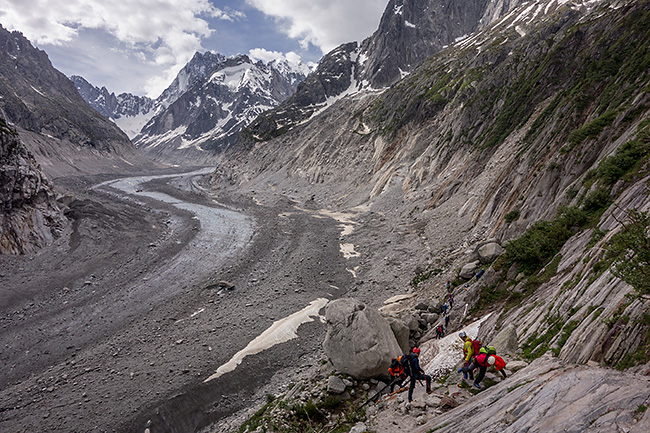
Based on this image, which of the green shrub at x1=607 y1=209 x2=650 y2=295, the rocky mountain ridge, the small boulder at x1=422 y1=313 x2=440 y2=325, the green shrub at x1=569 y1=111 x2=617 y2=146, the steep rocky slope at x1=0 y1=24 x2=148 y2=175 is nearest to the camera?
the green shrub at x1=607 y1=209 x2=650 y2=295

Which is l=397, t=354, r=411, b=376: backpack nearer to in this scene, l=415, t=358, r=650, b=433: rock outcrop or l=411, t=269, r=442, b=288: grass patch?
l=415, t=358, r=650, b=433: rock outcrop

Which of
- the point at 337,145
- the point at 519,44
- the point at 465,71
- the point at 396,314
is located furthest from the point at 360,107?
the point at 396,314

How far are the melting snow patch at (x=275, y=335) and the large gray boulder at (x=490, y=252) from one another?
13423 millimetres

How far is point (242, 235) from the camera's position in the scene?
183 ft

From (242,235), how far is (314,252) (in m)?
18.5

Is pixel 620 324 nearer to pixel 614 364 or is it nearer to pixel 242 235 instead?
pixel 614 364

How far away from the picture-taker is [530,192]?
79.6 ft

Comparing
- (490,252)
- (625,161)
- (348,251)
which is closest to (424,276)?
(490,252)

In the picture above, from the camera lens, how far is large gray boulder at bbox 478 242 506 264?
67.8 feet

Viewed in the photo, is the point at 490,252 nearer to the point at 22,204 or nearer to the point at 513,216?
the point at 513,216

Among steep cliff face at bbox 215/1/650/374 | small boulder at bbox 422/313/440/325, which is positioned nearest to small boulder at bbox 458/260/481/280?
steep cliff face at bbox 215/1/650/374

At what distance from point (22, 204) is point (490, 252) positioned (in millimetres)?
59453

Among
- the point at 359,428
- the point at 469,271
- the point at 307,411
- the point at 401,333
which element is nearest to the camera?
the point at 359,428

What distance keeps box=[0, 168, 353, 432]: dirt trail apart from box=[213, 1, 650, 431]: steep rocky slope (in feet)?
28.4
